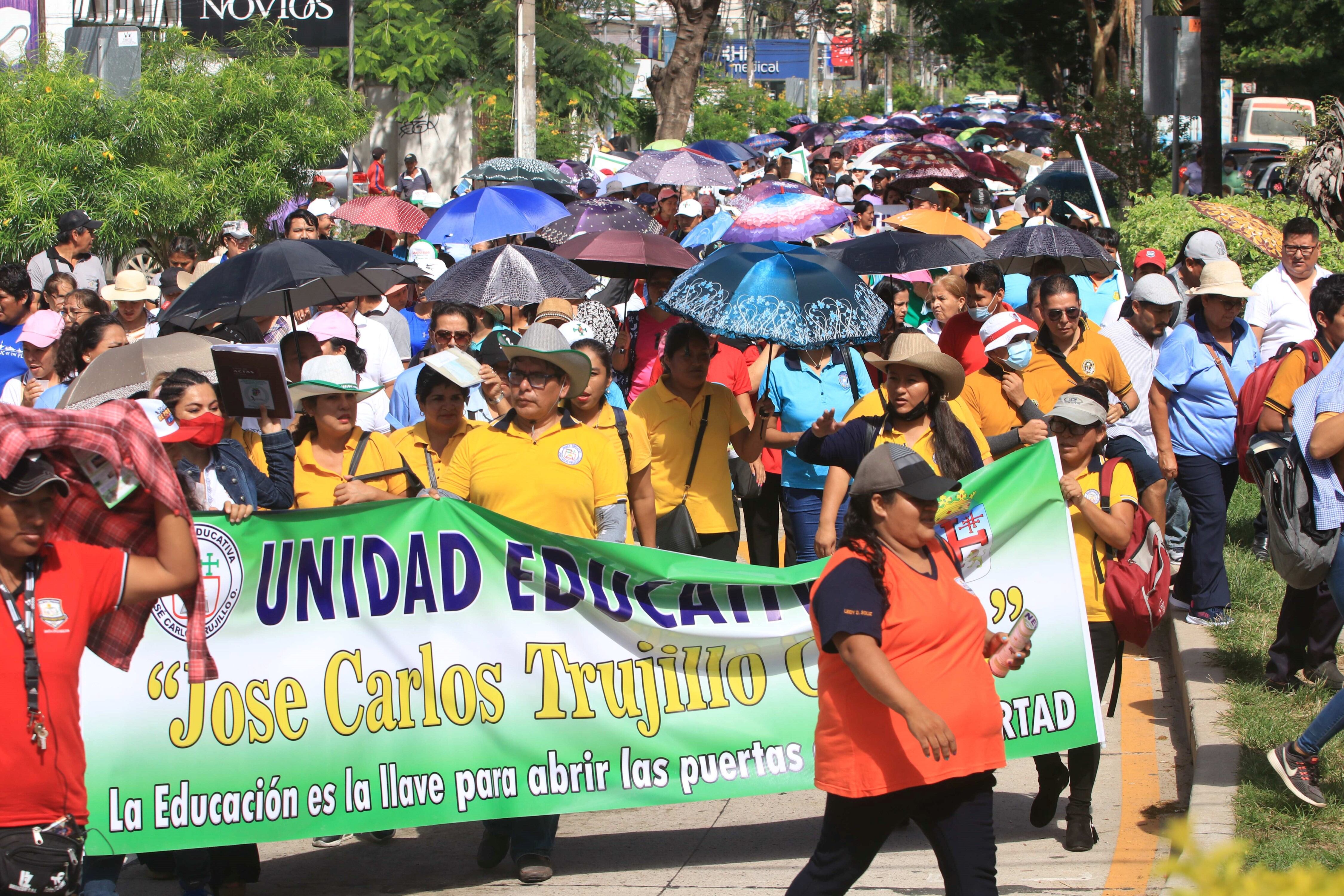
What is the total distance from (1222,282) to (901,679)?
185 inches

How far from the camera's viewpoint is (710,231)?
12523 millimetres

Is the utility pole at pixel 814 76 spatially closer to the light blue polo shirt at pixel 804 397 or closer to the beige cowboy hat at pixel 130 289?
the beige cowboy hat at pixel 130 289

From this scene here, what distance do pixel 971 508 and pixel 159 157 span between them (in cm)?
1136

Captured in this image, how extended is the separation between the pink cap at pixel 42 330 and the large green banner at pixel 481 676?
334 centimetres

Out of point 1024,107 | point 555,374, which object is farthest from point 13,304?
point 1024,107

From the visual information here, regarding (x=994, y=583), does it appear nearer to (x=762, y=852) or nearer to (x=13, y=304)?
(x=762, y=852)

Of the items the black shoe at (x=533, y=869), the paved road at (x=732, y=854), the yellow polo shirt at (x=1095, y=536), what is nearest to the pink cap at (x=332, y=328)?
the paved road at (x=732, y=854)

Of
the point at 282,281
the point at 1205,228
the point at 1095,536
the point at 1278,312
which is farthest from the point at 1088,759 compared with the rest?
the point at 1205,228

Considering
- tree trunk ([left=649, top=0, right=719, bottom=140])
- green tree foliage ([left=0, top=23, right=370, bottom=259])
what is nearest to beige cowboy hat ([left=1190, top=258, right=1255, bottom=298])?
green tree foliage ([left=0, top=23, right=370, bottom=259])

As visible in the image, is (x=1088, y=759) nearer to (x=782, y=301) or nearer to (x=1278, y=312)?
(x=782, y=301)

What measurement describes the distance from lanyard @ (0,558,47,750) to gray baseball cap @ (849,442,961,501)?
2158mm

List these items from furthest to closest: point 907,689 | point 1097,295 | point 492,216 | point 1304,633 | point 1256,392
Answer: point 492,216 < point 1097,295 < point 1304,633 < point 1256,392 < point 907,689

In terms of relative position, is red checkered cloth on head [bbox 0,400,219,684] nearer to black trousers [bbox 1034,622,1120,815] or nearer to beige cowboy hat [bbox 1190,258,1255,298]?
black trousers [bbox 1034,622,1120,815]

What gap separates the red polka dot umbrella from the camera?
14.3 metres
